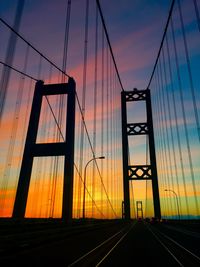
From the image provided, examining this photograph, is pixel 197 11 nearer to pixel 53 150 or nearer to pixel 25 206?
pixel 53 150

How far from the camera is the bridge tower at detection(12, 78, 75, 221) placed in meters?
20.7

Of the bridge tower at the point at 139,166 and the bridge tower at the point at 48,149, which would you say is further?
the bridge tower at the point at 139,166

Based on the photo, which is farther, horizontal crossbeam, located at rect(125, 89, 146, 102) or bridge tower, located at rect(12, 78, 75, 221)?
horizontal crossbeam, located at rect(125, 89, 146, 102)

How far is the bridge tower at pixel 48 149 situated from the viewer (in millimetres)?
20656

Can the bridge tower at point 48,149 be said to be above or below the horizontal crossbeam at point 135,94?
below

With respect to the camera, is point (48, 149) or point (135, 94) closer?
point (48, 149)

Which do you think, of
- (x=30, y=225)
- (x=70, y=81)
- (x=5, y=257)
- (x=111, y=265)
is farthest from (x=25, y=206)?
(x=111, y=265)

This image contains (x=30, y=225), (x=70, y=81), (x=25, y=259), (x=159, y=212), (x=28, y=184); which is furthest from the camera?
(x=159, y=212)

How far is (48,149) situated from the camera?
22.7m

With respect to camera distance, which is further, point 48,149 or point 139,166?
point 139,166

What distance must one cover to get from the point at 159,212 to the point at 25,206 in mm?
21803

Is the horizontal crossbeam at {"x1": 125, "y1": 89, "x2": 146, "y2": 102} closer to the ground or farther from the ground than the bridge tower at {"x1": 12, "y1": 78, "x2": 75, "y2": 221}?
farther from the ground

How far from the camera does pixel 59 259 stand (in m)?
8.16

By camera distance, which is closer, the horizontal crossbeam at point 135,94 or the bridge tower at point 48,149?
the bridge tower at point 48,149
